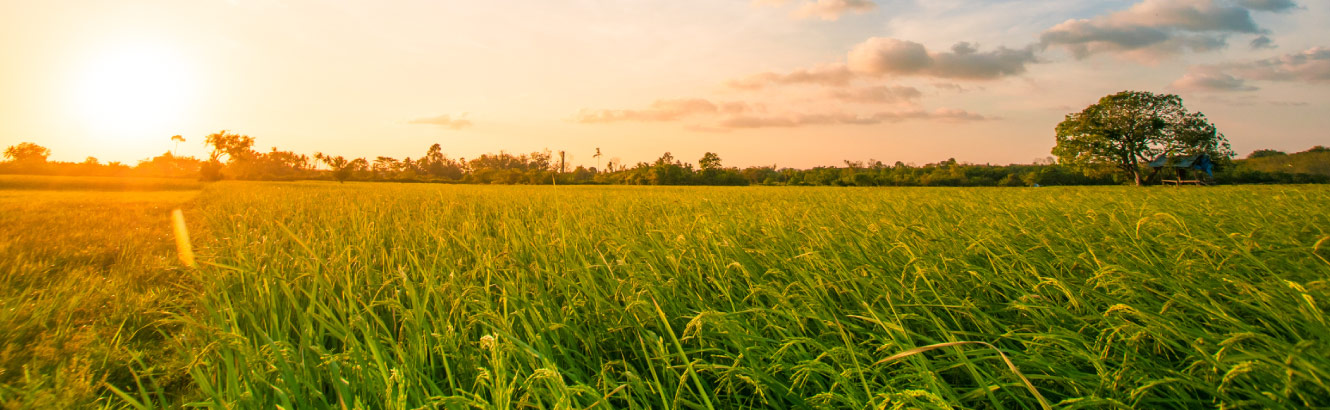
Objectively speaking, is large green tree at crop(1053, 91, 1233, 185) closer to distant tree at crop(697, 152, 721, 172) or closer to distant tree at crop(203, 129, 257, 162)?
distant tree at crop(697, 152, 721, 172)

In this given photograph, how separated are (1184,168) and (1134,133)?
3480 millimetres

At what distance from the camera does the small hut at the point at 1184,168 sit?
31.7 m

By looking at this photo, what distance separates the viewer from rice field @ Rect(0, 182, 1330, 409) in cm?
116

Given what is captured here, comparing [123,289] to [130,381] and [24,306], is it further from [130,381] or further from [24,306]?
[130,381]

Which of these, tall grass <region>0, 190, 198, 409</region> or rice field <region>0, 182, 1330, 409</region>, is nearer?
rice field <region>0, 182, 1330, 409</region>

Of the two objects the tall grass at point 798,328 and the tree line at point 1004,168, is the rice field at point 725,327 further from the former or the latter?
the tree line at point 1004,168

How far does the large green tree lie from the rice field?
134ft

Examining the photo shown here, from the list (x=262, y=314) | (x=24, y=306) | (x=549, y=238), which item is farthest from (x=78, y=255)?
(x=549, y=238)

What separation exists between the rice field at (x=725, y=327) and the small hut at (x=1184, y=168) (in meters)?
40.8

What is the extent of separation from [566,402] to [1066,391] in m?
1.18

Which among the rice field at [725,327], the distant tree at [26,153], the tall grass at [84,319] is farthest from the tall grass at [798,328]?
the distant tree at [26,153]

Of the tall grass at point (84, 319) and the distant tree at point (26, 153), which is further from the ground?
the distant tree at point (26, 153)

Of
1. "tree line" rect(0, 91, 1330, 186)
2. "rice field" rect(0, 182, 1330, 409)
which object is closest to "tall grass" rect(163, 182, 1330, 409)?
"rice field" rect(0, 182, 1330, 409)

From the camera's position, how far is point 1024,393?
46.5 inches
